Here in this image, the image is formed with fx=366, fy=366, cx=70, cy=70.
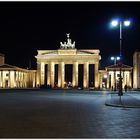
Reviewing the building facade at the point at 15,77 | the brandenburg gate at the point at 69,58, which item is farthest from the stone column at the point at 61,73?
the building facade at the point at 15,77

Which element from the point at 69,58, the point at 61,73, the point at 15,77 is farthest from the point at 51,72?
the point at 15,77

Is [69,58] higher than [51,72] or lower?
higher

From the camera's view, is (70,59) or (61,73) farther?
(61,73)

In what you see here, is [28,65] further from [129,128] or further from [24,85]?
[129,128]

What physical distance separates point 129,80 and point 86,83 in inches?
525

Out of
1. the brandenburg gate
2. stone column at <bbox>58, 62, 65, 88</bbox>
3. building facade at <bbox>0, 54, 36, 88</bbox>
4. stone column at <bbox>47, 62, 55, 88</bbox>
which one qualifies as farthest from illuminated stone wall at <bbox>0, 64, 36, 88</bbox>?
stone column at <bbox>58, 62, 65, 88</bbox>

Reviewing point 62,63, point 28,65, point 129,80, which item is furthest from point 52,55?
point 28,65

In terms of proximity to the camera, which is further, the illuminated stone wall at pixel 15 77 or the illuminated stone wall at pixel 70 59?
the illuminated stone wall at pixel 15 77

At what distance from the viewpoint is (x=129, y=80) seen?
112 metres

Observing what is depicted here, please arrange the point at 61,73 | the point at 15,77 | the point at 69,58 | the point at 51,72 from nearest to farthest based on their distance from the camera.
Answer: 1. the point at 69,58
2. the point at 15,77
3. the point at 61,73
4. the point at 51,72

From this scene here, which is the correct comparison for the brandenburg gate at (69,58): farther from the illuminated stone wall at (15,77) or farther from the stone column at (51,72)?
the illuminated stone wall at (15,77)

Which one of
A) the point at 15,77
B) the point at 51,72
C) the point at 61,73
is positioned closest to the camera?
the point at 15,77

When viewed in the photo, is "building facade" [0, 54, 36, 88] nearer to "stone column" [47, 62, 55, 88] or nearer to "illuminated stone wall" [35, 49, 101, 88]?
"illuminated stone wall" [35, 49, 101, 88]

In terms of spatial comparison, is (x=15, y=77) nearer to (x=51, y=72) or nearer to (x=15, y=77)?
(x=15, y=77)
